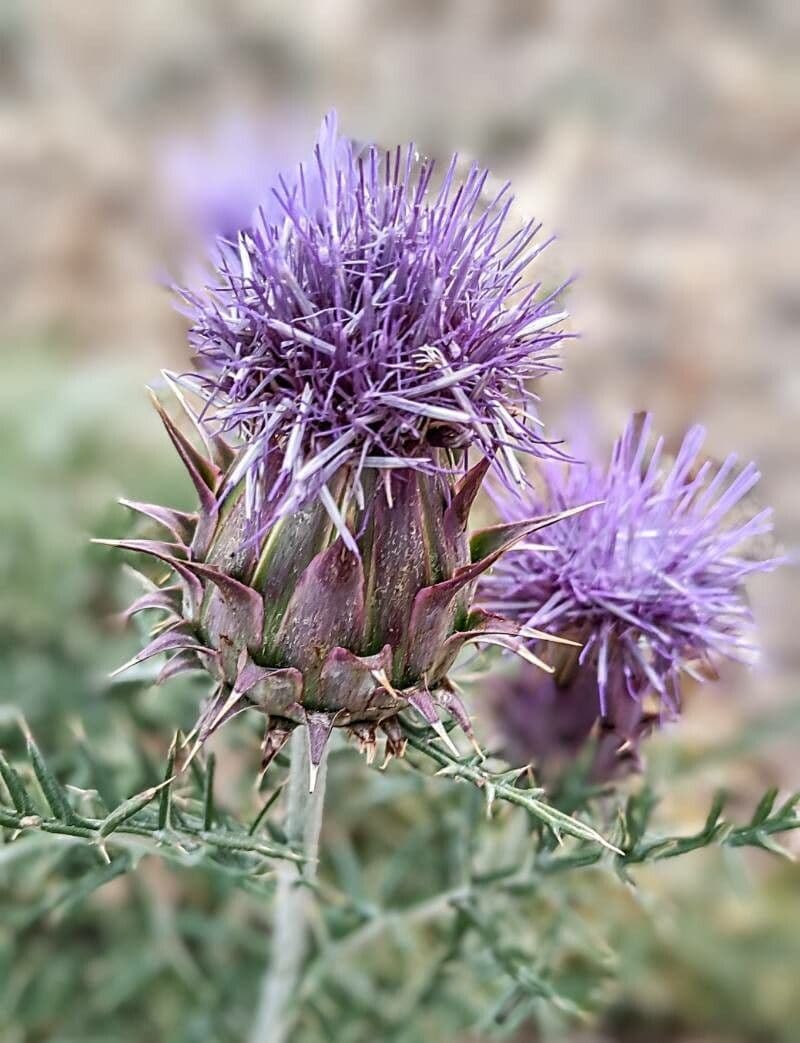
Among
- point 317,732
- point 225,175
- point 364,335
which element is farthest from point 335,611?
point 225,175

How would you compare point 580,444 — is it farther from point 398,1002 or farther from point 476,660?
point 398,1002

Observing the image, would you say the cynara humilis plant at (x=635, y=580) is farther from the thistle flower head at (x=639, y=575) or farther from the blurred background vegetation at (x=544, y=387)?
the blurred background vegetation at (x=544, y=387)

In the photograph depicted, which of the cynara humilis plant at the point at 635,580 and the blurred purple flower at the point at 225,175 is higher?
the blurred purple flower at the point at 225,175

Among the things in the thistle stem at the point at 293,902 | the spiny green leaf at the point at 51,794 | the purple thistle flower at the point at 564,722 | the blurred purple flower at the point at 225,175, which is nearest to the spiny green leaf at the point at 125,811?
the spiny green leaf at the point at 51,794

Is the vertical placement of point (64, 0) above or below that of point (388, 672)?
above

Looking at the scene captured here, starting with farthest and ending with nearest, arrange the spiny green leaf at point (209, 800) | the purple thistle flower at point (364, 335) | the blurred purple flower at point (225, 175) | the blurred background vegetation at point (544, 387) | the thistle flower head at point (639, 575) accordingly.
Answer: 1. the blurred purple flower at point (225, 175)
2. the blurred background vegetation at point (544, 387)
3. the thistle flower head at point (639, 575)
4. the spiny green leaf at point (209, 800)
5. the purple thistle flower at point (364, 335)

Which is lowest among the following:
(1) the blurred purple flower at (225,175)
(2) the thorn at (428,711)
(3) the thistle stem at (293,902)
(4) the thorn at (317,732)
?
(3) the thistle stem at (293,902)

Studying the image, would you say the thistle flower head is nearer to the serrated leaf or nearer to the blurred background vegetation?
the blurred background vegetation

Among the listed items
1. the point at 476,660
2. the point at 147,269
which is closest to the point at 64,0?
the point at 147,269
